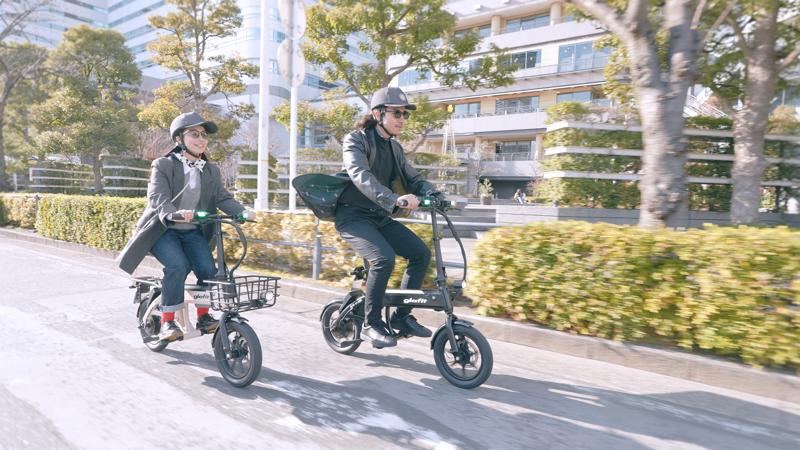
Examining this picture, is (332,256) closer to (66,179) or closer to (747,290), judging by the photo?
(747,290)

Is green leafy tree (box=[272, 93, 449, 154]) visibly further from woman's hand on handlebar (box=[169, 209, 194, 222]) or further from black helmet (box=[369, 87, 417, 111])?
woman's hand on handlebar (box=[169, 209, 194, 222])

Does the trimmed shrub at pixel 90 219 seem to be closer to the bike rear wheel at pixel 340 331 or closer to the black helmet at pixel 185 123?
the black helmet at pixel 185 123

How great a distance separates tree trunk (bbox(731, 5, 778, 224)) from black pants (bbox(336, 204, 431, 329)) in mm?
7659

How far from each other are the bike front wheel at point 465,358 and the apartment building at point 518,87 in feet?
96.3

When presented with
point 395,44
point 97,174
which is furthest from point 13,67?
point 395,44

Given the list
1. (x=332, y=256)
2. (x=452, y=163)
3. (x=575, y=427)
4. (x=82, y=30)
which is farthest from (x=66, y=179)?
(x=575, y=427)

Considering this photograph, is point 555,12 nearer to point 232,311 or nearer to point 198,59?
point 198,59

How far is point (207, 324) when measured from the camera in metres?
3.67

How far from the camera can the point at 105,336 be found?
4391 mm

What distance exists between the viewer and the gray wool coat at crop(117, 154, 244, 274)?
140 inches

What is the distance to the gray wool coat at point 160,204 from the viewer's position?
140 inches

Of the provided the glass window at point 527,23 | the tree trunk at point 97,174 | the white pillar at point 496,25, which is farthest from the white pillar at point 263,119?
the glass window at point 527,23

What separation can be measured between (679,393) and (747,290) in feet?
2.89

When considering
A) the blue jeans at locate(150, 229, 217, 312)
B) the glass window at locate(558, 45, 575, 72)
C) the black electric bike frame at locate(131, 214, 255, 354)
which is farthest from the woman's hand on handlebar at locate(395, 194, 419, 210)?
the glass window at locate(558, 45, 575, 72)
